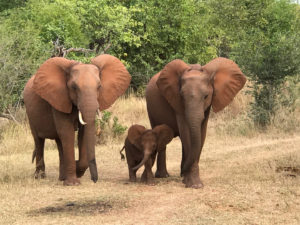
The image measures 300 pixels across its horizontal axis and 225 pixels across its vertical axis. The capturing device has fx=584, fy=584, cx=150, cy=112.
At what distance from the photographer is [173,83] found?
976 cm

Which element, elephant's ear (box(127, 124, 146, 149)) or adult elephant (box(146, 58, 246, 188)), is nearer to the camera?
adult elephant (box(146, 58, 246, 188))

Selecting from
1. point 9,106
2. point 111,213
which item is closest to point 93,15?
point 9,106

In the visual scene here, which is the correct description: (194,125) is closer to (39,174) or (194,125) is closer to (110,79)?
(110,79)

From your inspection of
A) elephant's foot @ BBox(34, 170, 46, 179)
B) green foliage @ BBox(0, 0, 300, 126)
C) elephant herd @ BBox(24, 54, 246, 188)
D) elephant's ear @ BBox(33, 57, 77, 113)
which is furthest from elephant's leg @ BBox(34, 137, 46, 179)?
green foliage @ BBox(0, 0, 300, 126)

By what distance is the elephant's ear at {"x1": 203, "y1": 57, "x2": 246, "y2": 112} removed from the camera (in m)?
9.59

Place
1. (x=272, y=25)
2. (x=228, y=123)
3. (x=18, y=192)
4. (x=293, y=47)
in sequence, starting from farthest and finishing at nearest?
(x=272, y=25)
(x=228, y=123)
(x=293, y=47)
(x=18, y=192)

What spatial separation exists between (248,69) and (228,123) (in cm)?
171

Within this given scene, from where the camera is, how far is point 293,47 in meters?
16.2

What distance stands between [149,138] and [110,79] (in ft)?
4.07

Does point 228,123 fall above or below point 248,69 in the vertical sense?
below

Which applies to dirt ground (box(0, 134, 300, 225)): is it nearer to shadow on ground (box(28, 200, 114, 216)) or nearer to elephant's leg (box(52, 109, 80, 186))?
shadow on ground (box(28, 200, 114, 216))

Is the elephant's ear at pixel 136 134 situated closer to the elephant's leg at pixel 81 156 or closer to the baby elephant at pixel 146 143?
the baby elephant at pixel 146 143

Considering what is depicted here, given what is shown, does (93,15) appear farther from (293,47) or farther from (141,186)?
(141,186)

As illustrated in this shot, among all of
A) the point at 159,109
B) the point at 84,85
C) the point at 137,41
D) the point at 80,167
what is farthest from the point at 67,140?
the point at 137,41
